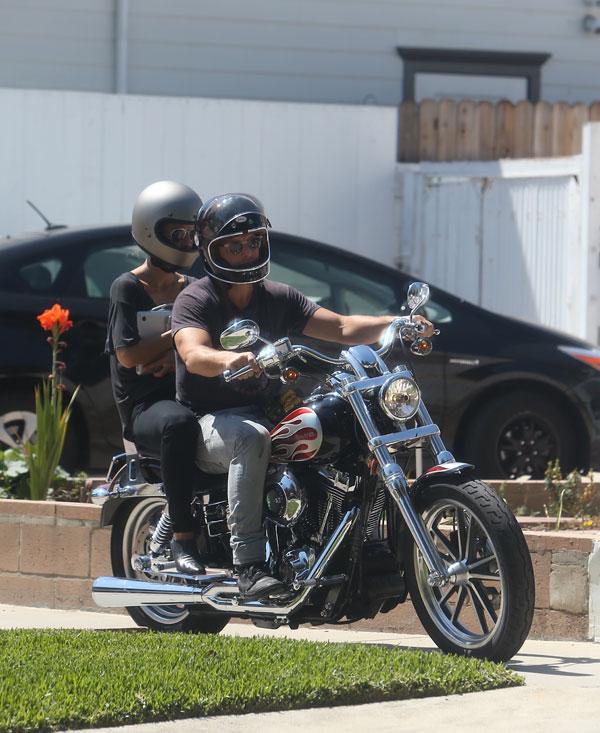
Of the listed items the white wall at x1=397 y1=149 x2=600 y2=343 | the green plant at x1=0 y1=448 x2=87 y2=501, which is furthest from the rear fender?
the white wall at x1=397 y1=149 x2=600 y2=343

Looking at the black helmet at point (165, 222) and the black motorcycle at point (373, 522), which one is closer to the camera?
the black motorcycle at point (373, 522)

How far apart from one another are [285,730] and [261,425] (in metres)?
1.47

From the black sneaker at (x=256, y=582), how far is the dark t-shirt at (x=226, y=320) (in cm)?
65

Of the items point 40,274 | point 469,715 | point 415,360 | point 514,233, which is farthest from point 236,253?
point 514,233

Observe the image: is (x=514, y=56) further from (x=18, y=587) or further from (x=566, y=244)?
(x=18, y=587)

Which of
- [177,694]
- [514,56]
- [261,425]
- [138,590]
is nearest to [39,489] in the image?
[138,590]

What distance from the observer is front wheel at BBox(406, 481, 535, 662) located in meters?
5.58

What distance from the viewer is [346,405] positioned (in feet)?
19.6

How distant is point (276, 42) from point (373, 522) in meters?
11.9

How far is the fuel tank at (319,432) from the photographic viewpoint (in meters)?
5.91

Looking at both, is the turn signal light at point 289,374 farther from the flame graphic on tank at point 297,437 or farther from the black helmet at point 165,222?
the black helmet at point 165,222

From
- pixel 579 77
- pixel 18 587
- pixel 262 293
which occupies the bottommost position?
pixel 18 587

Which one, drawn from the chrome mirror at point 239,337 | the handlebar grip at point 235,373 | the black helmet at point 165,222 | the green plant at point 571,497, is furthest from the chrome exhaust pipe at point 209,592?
the green plant at point 571,497

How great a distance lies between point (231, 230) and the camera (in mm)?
6215
